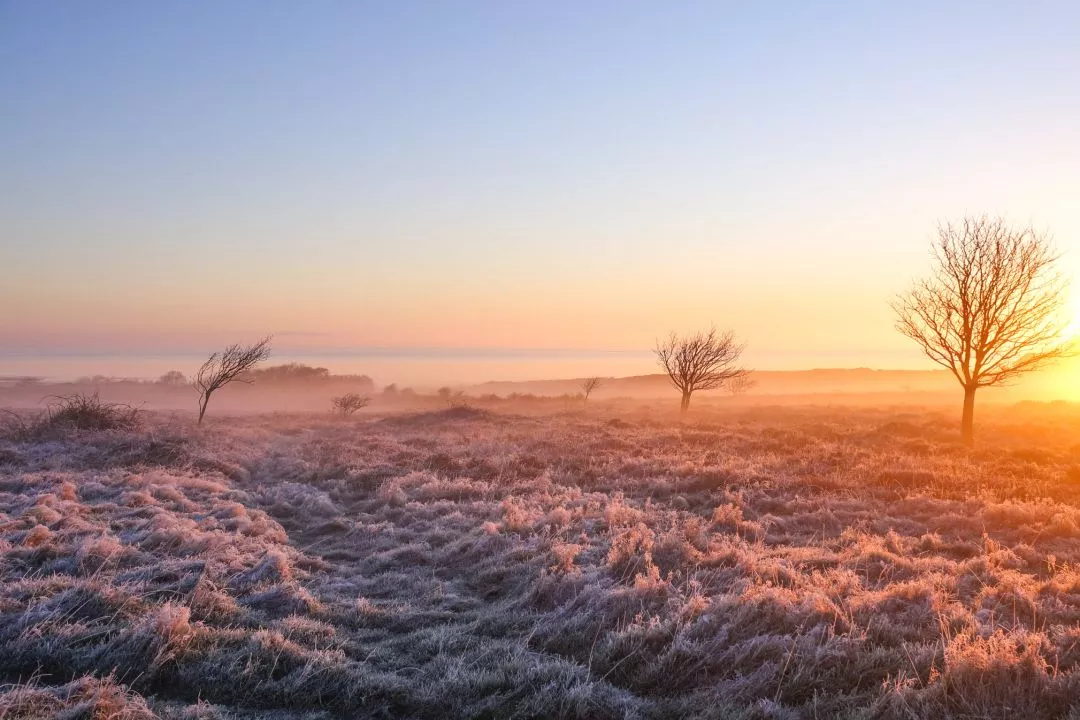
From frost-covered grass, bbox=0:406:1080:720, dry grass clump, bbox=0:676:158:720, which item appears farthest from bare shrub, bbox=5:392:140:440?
dry grass clump, bbox=0:676:158:720

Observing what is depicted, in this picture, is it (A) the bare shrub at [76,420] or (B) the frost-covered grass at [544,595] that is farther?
(A) the bare shrub at [76,420]

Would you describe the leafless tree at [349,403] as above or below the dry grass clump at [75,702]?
below

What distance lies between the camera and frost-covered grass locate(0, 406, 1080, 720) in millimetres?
5027

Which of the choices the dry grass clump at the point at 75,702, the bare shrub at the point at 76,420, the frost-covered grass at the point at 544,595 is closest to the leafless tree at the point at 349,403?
the bare shrub at the point at 76,420

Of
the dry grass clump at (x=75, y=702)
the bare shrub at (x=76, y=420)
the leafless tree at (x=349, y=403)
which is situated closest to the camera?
the dry grass clump at (x=75, y=702)

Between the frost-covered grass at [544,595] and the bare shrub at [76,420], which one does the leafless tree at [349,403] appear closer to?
the bare shrub at [76,420]

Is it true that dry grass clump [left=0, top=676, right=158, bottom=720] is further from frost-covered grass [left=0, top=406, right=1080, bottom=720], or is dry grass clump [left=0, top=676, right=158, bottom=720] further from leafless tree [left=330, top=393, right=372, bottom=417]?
leafless tree [left=330, top=393, right=372, bottom=417]

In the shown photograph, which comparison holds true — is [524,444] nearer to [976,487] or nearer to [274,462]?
[274,462]

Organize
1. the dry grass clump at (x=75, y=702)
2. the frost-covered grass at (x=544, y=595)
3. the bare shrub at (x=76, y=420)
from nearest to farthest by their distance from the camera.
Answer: the dry grass clump at (x=75, y=702) → the frost-covered grass at (x=544, y=595) → the bare shrub at (x=76, y=420)

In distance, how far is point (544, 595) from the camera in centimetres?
754

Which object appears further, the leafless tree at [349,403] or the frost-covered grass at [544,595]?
the leafless tree at [349,403]

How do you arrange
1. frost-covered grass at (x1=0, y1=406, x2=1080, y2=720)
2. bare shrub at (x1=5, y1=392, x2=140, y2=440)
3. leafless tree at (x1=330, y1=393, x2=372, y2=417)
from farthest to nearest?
1. leafless tree at (x1=330, y1=393, x2=372, y2=417)
2. bare shrub at (x1=5, y1=392, x2=140, y2=440)
3. frost-covered grass at (x1=0, y1=406, x2=1080, y2=720)

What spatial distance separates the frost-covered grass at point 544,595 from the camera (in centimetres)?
503

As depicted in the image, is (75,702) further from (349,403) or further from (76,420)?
(349,403)
